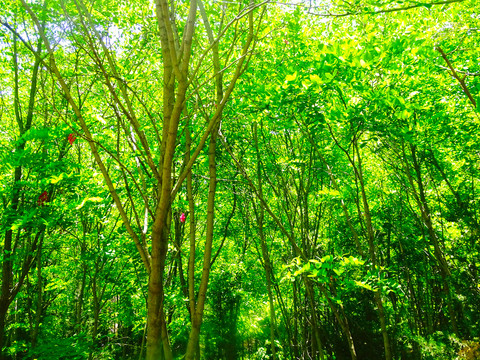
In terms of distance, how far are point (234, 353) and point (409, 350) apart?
608 cm

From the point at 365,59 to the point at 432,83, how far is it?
2.42m

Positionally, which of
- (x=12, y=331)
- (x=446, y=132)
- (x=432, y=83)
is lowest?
(x=12, y=331)

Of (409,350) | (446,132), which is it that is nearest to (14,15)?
(446,132)

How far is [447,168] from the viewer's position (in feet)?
20.6

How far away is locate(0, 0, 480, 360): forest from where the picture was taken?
69.3 inches

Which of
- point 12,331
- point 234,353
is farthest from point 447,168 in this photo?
point 12,331

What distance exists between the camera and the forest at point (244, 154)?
1.76m

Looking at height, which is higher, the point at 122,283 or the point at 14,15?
the point at 14,15

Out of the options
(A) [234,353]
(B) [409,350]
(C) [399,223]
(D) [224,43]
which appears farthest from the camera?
(A) [234,353]

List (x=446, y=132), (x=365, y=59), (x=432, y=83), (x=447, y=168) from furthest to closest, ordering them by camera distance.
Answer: (x=447, y=168)
(x=446, y=132)
(x=432, y=83)
(x=365, y=59)

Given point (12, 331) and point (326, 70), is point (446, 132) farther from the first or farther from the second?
point (12, 331)

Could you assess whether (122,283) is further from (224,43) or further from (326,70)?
(326,70)

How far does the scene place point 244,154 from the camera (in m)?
4.50

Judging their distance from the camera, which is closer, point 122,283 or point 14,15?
point 14,15
